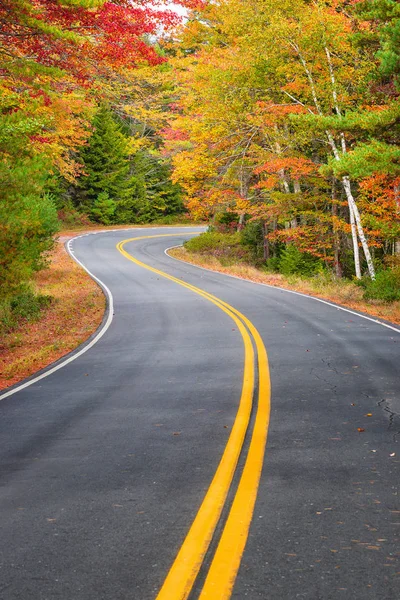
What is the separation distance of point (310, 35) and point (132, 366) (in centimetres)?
1740

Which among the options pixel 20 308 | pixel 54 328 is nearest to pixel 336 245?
pixel 20 308

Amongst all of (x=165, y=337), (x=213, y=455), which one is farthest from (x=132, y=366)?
(x=213, y=455)

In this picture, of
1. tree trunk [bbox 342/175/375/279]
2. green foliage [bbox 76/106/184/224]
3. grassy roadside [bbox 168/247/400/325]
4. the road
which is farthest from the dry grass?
green foliage [bbox 76/106/184/224]

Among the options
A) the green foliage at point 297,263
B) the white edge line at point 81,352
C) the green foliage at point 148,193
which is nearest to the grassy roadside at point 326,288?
the green foliage at point 297,263

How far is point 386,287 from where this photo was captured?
68.4 ft

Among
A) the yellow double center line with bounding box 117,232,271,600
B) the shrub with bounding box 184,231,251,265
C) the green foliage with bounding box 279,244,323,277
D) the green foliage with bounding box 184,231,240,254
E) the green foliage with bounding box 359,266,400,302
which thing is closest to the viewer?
the yellow double center line with bounding box 117,232,271,600

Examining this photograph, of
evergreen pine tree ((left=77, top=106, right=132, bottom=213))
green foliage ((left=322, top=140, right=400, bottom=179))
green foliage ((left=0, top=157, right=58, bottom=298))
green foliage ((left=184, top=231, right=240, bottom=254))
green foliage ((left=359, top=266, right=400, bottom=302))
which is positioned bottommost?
green foliage ((left=359, top=266, right=400, bottom=302))

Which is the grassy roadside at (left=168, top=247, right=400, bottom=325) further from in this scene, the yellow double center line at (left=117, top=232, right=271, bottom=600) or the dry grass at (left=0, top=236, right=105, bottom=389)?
the yellow double center line at (left=117, top=232, right=271, bottom=600)

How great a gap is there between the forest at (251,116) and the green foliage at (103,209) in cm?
1350

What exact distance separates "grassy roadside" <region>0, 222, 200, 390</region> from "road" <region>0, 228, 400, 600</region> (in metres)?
1.22

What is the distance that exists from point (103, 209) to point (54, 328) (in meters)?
41.3

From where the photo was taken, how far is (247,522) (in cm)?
412

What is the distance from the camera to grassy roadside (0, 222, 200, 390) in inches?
506

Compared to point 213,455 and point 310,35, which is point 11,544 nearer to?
point 213,455
